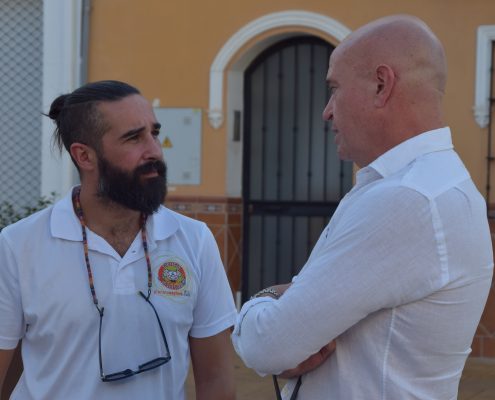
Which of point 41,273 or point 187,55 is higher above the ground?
point 187,55

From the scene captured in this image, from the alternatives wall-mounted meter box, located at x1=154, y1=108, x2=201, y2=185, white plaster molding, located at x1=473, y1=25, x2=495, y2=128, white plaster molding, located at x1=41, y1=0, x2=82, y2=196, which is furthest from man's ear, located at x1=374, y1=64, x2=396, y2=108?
white plaster molding, located at x1=41, y1=0, x2=82, y2=196

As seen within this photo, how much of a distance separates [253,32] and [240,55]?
0.25m

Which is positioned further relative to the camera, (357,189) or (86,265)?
(86,265)

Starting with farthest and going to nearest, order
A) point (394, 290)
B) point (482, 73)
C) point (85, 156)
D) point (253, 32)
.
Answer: point (253, 32) < point (482, 73) < point (85, 156) < point (394, 290)

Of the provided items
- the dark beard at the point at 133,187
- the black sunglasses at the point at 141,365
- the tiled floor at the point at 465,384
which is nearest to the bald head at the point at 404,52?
the dark beard at the point at 133,187

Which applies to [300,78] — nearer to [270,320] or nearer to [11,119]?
[11,119]

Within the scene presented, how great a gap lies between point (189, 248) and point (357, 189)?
84 cm

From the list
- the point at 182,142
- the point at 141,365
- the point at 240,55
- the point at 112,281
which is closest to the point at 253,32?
the point at 240,55

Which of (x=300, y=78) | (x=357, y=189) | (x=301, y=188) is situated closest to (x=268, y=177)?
(x=301, y=188)

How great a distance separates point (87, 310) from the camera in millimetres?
2795

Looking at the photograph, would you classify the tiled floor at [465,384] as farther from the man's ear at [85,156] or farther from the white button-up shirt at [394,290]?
the white button-up shirt at [394,290]

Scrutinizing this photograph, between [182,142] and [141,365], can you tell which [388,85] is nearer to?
[141,365]

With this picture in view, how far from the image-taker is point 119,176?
2.94 metres

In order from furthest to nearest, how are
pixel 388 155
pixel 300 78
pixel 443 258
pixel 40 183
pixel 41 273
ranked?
pixel 40 183 → pixel 300 78 → pixel 41 273 → pixel 388 155 → pixel 443 258
